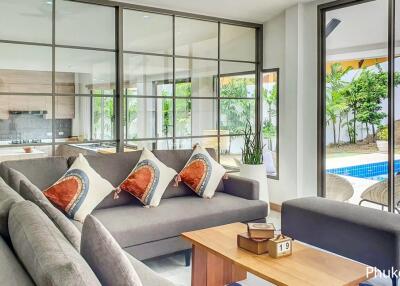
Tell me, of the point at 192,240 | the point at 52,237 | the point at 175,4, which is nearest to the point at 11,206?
the point at 52,237

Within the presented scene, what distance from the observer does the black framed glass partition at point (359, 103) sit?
3877 mm

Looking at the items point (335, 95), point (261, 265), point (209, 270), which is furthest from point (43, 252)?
point (335, 95)

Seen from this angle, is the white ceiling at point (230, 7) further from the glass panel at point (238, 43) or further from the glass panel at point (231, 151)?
the glass panel at point (231, 151)

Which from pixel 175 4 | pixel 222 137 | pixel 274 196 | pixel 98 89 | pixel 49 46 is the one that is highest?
pixel 175 4

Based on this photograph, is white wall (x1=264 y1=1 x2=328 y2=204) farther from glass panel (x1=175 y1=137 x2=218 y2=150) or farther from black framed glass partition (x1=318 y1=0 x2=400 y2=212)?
glass panel (x1=175 y1=137 x2=218 y2=150)

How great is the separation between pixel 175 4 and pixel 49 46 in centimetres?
143

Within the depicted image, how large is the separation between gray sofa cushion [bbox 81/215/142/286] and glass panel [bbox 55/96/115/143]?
9.28ft

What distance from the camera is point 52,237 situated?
1219 millimetres

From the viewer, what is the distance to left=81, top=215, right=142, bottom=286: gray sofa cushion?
3.86ft

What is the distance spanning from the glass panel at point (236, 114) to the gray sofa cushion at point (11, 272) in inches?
156

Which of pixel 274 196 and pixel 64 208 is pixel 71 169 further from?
pixel 274 196

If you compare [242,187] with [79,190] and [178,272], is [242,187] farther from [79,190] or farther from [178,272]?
[79,190]

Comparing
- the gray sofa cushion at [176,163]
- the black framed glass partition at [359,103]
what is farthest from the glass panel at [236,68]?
the gray sofa cushion at [176,163]

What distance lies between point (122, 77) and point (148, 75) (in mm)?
329
